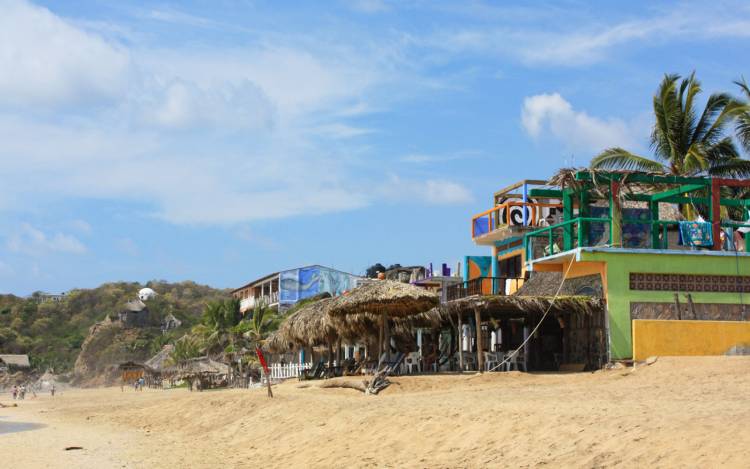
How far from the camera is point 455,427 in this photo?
11.9 m

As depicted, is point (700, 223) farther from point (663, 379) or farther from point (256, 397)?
point (256, 397)

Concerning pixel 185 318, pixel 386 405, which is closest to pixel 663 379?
pixel 386 405

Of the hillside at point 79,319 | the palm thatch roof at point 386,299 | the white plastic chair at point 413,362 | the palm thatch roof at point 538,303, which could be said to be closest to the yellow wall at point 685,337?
the palm thatch roof at point 538,303

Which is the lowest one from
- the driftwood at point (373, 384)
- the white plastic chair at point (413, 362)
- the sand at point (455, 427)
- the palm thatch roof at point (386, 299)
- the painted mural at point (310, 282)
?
the sand at point (455, 427)

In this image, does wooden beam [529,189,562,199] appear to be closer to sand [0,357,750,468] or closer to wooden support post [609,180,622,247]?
wooden support post [609,180,622,247]

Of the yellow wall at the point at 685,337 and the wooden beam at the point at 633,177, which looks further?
the wooden beam at the point at 633,177

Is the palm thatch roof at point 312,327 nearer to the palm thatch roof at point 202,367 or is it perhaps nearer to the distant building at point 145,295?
the palm thatch roof at point 202,367

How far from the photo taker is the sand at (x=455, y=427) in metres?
9.05

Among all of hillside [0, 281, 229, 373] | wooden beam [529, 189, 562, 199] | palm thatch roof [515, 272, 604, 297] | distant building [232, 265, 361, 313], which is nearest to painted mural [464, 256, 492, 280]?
wooden beam [529, 189, 562, 199]

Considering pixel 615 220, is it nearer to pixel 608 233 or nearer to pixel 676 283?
pixel 608 233

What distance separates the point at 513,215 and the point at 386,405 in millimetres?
13806

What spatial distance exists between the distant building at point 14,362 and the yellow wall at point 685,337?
2276 inches

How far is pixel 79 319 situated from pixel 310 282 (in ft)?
146

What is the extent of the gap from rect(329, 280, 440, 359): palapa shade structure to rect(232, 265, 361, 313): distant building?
105 ft
